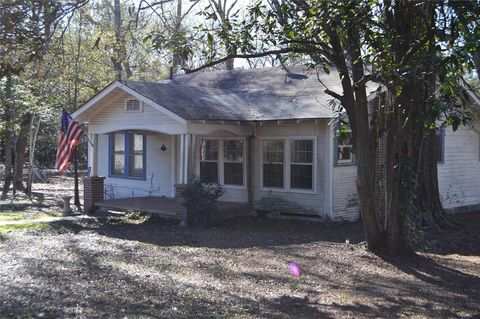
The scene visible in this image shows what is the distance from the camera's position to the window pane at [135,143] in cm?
1800

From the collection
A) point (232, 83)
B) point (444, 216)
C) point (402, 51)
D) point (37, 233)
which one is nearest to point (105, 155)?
point (232, 83)

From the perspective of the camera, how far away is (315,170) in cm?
1487

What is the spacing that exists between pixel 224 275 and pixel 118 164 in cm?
1107

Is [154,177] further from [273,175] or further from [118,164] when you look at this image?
[273,175]

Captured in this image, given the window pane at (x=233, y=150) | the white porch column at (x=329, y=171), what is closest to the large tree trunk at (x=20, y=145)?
the window pane at (x=233, y=150)

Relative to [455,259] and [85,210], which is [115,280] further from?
[85,210]

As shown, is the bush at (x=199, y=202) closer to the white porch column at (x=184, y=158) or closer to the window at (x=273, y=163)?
the white porch column at (x=184, y=158)

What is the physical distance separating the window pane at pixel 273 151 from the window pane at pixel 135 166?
178 inches

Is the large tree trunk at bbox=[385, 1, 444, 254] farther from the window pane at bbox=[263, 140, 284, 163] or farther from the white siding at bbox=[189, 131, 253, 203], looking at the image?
the white siding at bbox=[189, 131, 253, 203]

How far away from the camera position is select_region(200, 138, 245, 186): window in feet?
53.8

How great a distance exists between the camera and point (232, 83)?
19.5 m

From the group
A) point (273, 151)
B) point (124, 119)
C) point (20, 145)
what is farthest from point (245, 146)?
point (20, 145)


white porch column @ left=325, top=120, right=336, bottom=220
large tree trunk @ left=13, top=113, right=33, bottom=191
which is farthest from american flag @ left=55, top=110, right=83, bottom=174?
white porch column @ left=325, top=120, right=336, bottom=220

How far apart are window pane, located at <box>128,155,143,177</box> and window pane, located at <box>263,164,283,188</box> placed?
4.51m
